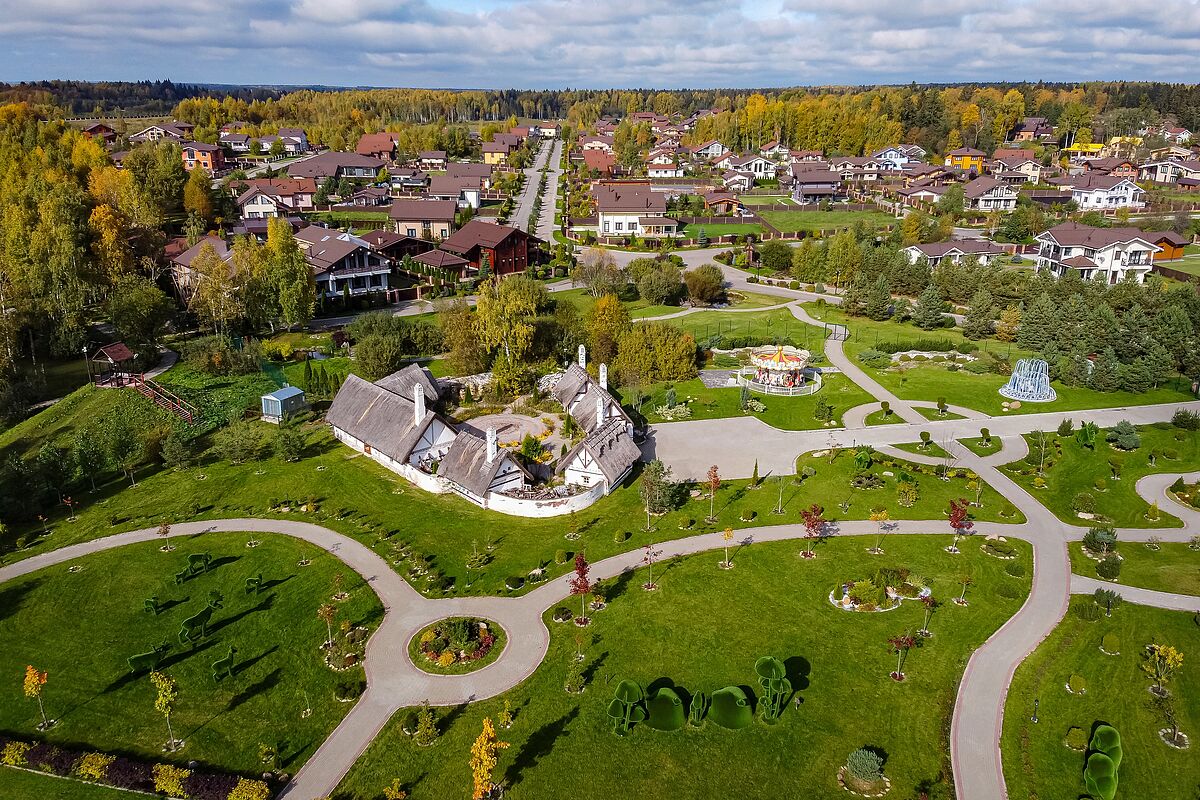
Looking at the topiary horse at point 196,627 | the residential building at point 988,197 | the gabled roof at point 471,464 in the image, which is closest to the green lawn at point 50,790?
the topiary horse at point 196,627

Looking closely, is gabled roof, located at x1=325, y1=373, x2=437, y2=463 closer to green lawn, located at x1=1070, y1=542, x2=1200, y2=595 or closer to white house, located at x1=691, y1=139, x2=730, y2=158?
green lawn, located at x1=1070, y1=542, x2=1200, y2=595

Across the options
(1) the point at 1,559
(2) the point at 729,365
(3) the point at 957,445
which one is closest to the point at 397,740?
(1) the point at 1,559

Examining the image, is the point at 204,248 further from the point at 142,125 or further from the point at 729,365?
the point at 142,125

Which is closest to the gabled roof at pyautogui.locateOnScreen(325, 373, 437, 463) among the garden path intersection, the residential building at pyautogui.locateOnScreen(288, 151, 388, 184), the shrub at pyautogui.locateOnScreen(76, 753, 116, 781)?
the garden path intersection

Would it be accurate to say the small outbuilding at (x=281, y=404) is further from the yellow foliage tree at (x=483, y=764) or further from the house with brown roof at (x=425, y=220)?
the house with brown roof at (x=425, y=220)

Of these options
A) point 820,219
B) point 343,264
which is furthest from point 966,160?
point 343,264
